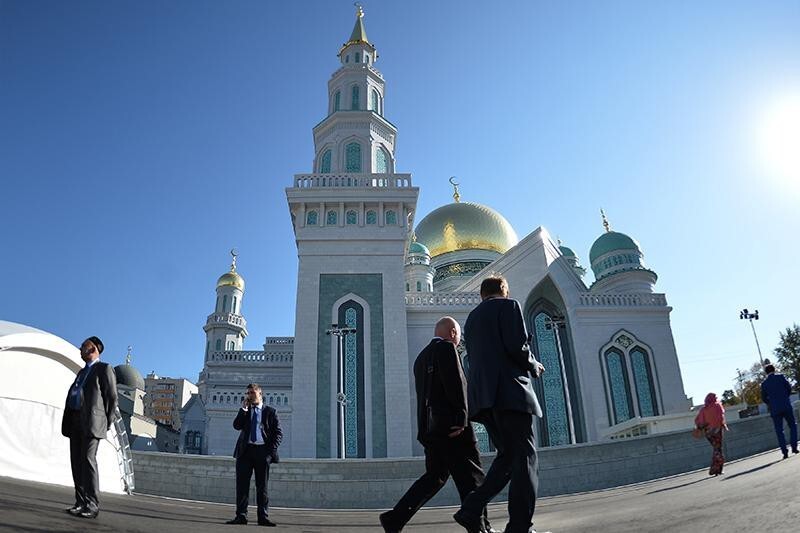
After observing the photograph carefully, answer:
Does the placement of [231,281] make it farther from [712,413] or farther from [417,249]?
[712,413]

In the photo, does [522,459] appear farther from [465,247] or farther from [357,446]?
[465,247]

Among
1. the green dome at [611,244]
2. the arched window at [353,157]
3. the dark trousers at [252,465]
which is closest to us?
the dark trousers at [252,465]

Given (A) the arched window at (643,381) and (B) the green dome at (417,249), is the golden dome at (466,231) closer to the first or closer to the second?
(B) the green dome at (417,249)

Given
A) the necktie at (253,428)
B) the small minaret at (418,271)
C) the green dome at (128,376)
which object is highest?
the small minaret at (418,271)

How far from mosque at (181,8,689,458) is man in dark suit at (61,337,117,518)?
13968 mm

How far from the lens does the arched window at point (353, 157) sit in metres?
24.6

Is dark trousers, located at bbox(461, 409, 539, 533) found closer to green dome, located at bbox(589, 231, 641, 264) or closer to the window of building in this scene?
the window of building

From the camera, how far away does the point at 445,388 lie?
154 inches

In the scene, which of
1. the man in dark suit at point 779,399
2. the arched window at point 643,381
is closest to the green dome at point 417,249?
the arched window at point 643,381

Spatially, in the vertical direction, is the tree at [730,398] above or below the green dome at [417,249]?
below

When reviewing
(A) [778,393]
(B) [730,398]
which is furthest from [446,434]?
(B) [730,398]

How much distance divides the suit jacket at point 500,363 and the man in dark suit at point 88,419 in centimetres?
312

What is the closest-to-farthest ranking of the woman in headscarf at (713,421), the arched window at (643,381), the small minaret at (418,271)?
the woman in headscarf at (713,421)
the arched window at (643,381)
the small minaret at (418,271)

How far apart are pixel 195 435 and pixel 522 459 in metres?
32.2
